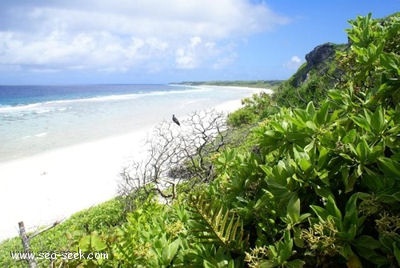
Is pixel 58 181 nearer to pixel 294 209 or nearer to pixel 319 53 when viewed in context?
pixel 294 209

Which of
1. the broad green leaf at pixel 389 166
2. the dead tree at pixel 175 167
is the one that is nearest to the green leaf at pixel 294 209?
the broad green leaf at pixel 389 166

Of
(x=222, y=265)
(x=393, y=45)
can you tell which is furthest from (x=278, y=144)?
(x=393, y=45)

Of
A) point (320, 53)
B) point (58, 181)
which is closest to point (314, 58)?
point (320, 53)

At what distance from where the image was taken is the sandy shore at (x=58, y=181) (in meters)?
12.4

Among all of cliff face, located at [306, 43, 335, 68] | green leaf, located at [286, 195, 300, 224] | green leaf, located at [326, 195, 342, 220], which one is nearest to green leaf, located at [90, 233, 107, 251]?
green leaf, located at [286, 195, 300, 224]

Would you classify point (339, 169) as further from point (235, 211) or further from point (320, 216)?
point (235, 211)

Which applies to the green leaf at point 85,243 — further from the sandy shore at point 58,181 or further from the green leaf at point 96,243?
the sandy shore at point 58,181

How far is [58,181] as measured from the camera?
51.6 feet

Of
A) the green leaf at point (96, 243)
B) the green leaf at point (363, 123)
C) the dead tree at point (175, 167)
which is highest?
the green leaf at point (363, 123)

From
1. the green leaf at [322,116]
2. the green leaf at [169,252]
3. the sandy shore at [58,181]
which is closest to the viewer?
the green leaf at [322,116]

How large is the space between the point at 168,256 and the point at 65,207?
1225cm

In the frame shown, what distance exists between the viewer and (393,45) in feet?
7.88

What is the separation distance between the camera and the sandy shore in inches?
487

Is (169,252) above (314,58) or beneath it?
beneath
